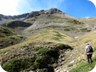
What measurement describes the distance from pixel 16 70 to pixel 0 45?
3185 inches

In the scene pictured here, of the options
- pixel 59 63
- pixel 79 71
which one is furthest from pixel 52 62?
pixel 79 71

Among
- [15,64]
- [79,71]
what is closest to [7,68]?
[15,64]

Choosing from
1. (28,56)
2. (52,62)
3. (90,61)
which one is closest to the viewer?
(90,61)

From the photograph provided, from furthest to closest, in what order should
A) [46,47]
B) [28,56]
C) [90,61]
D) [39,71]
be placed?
1. [46,47]
2. [28,56]
3. [39,71]
4. [90,61]

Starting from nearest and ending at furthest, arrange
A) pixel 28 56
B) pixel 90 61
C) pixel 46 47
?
pixel 90 61 → pixel 28 56 → pixel 46 47

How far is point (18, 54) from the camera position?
7056cm

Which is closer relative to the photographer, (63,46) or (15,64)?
(15,64)

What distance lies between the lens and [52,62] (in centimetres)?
6303

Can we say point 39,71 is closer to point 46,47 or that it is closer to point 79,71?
point 46,47

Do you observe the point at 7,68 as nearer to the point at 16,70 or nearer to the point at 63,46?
the point at 16,70

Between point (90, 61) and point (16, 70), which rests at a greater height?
point (90, 61)

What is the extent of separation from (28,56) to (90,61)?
32833 millimetres

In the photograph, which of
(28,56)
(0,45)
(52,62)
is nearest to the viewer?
(52,62)

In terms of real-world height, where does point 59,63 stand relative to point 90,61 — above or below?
below
